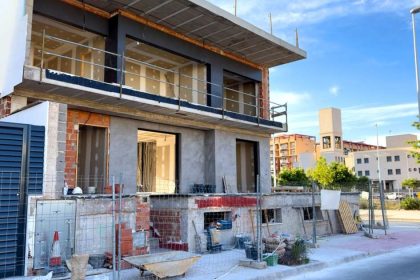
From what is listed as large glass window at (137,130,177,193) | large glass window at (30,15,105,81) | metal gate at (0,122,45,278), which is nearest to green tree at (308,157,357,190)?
large glass window at (137,130,177,193)

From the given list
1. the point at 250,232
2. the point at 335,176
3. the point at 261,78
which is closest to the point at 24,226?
the point at 250,232

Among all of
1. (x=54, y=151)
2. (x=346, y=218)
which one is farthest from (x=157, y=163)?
(x=346, y=218)

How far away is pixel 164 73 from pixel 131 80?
86.7 inches

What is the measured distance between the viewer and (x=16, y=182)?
899 cm

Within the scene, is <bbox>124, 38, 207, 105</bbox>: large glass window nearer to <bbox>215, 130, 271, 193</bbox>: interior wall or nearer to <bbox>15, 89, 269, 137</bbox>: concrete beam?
<bbox>15, 89, 269, 137</bbox>: concrete beam

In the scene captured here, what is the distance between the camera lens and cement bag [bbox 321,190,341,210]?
1541 cm

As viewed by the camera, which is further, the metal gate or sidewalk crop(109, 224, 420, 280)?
sidewalk crop(109, 224, 420, 280)

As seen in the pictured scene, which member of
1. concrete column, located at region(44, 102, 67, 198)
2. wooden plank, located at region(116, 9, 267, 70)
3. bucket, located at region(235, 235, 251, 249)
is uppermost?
wooden plank, located at region(116, 9, 267, 70)

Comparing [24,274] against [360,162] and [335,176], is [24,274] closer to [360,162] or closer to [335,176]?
[335,176]

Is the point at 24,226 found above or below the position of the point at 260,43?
below

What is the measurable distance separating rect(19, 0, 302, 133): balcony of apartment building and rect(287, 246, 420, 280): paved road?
764 cm

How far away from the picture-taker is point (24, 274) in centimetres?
870

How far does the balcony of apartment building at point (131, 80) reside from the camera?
12.2 metres

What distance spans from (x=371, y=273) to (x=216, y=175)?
8.48 meters
